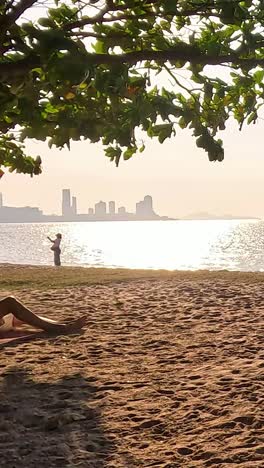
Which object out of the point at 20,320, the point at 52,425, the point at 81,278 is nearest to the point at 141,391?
the point at 52,425

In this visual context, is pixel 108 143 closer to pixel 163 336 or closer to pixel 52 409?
pixel 163 336

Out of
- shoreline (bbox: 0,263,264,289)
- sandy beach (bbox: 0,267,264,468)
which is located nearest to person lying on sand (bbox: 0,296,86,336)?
sandy beach (bbox: 0,267,264,468)

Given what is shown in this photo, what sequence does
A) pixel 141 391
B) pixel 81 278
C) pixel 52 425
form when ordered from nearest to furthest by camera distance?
pixel 52 425
pixel 141 391
pixel 81 278

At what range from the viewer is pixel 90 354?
947 centimetres

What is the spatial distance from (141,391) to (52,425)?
1.38 metres

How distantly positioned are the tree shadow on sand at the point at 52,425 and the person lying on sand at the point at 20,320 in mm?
A: 2756

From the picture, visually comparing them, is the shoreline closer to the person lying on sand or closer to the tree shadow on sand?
the person lying on sand

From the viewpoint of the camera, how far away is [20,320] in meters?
11.3

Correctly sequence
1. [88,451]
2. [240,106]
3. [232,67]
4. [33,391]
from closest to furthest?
[88,451], [33,391], [232,67], [240,106]

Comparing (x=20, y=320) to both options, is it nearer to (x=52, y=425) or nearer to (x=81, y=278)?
(x=52, y=425)

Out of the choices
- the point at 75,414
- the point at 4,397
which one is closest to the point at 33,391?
the point at 4,397

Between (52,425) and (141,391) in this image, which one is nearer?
(52,425)

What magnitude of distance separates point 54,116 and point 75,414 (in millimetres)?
4907

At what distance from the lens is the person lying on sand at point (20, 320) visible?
36.2ft
